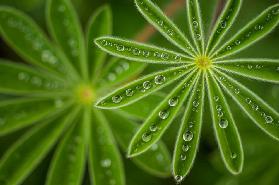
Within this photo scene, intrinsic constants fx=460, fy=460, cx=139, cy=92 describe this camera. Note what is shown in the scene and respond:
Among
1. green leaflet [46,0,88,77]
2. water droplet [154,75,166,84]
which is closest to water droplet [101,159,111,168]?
green leaflet [46,0,88,77]

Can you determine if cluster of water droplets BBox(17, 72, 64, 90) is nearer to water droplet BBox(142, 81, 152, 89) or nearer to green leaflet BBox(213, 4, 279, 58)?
water droplet BBox(142, 81, 152, 89)

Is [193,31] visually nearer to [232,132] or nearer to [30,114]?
[232,132]

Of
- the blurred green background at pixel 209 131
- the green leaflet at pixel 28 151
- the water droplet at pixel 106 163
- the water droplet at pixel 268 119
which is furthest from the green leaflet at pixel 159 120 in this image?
the blurred green background at pixel 209 131

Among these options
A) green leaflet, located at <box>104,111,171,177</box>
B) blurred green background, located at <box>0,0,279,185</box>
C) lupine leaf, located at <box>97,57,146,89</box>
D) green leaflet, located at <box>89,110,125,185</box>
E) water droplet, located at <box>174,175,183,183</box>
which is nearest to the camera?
water droplet, located at <box>174,175,183,183</box>

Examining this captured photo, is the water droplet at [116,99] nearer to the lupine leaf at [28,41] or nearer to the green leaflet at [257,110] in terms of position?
the green leaflet at [257,110]

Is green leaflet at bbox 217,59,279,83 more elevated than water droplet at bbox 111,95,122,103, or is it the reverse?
green leaflet at bbox 217,59,279,83

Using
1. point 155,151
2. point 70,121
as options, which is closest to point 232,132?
point 155,151

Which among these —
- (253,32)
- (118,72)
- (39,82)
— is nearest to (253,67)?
(253,32)

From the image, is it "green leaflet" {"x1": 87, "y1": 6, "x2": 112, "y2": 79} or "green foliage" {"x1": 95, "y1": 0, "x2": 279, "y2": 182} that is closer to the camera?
"green foliage" {"x1": 95, "y1": 0, "x2": 279, "y2": 182}
